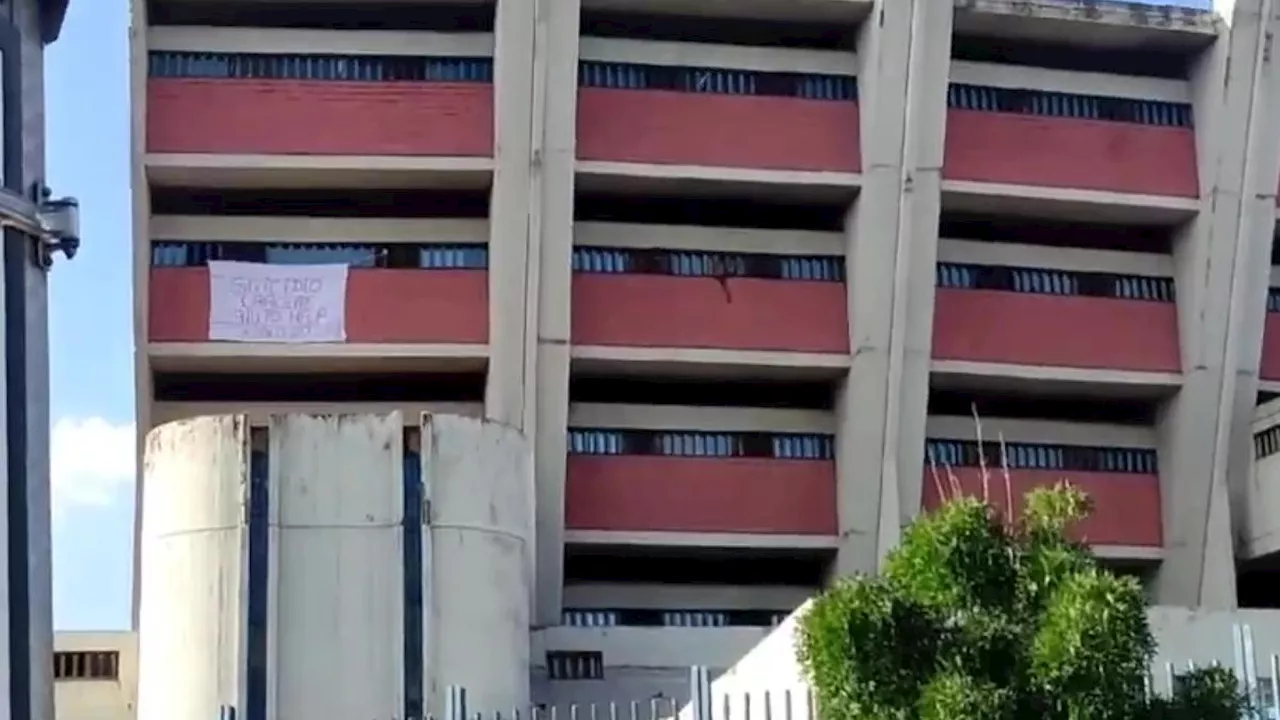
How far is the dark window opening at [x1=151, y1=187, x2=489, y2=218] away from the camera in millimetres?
33719

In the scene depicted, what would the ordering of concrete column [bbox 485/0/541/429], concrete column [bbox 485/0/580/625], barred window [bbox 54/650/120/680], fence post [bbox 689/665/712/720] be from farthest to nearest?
concrete column [bbox 485/0/541/429] → concrete column [bbox 485/0/580/625] → barred window [bbox 54/650/120/680] → fence post [bbox 689/665/712/720]

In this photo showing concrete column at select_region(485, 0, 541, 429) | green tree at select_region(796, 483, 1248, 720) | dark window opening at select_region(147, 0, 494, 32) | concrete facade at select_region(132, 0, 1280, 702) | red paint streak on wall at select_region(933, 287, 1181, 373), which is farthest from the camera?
red paint streak on wall at select_region(933, 287, 1181, 373)

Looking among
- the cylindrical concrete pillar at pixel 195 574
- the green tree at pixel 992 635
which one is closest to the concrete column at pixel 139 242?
the cylindrical concrete pillar at pixel 195 574

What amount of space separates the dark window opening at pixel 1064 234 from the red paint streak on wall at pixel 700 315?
148 inches

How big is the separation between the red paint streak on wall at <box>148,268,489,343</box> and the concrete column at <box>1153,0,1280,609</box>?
1221 centimetres

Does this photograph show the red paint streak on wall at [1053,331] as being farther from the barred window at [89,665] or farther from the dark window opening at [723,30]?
the barred window at [89,665]

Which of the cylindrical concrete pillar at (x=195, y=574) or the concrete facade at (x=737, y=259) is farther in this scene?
the concrete facade at (x=737, y=259)

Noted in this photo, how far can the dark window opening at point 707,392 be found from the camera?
113ft

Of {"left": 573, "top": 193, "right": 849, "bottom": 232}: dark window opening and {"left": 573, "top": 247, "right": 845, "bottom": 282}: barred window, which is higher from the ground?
{"left": 573, "top": 193, "right": 849, "bottom": 232}: dark window opening

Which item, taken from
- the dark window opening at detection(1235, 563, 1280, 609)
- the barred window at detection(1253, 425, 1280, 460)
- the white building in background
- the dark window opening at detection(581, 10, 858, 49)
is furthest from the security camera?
the dark window opening at detection(1235, 563, 1280, 609)

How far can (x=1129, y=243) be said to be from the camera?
118 ft

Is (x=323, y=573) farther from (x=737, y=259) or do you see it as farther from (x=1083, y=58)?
(x=1083, y=58)

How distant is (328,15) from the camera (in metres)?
33.3

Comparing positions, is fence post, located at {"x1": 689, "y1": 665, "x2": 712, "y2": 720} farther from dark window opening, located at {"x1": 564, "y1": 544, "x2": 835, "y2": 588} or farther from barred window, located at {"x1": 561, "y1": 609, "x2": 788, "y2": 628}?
dark window opening, located at {"x1": 564, "y1": 544, "x2": 835, "y2": 588}
